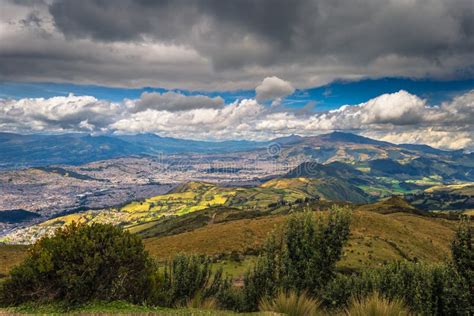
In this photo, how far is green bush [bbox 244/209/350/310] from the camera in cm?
2350

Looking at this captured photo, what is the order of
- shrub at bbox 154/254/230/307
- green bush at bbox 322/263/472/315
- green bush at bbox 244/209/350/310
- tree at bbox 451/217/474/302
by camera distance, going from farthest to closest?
shrub at bbox 154/254/230/307
green bush at bbox 244/209/350/310
green bush at bbox 322/263/472/315
tree at bbox 451/217/474/302

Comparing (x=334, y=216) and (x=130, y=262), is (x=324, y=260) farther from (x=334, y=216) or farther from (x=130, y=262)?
(x=130, y=262)

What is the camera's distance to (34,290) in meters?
20.3

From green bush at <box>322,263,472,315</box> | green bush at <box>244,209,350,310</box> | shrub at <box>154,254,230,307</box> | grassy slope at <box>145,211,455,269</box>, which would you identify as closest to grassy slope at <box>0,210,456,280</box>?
grassy slope at <box>145,211,455,269</box>

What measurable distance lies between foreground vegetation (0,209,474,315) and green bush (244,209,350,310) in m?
0.07

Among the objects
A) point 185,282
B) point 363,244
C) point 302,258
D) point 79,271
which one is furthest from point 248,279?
point 363,244

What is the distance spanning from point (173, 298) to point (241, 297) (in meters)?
5.43

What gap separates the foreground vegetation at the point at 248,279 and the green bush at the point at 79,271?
62 mm

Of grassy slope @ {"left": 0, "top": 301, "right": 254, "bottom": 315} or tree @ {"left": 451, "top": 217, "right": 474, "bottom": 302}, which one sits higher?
tree @ {"left": 451, "top": 217, "right": 474, "bottom": 302}

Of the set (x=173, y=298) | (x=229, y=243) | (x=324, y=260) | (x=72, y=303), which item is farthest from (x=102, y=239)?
(x=229, y=243)

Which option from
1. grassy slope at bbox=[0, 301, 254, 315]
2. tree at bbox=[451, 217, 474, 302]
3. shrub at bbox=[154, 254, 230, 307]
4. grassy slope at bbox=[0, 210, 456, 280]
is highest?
tree at bbox=[451, 217, 474, 302]

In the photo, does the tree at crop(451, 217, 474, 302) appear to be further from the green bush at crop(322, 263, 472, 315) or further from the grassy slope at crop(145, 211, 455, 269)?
the grassy slope at crop(145, 211, 455, 269)

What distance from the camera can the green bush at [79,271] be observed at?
65.6 ft

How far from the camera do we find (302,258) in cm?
2394
